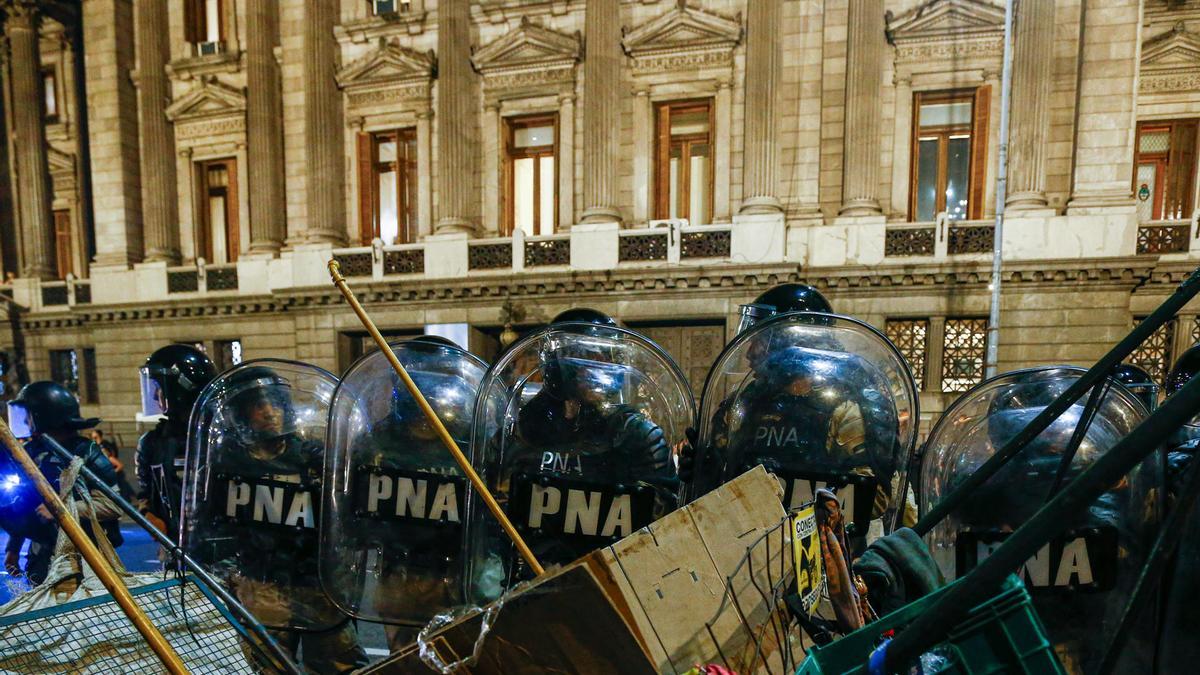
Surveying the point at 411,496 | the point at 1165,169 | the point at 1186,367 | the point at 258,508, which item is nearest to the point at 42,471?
the point at 258,508

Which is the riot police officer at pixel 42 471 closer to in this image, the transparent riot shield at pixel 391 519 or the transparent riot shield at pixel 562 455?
the transparent riot shield at pixel 391 519

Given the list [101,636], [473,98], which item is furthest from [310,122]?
[101,636]

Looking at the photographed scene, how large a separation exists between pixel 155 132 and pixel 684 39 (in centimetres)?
1401

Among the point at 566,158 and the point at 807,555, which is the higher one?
the point at 566,158

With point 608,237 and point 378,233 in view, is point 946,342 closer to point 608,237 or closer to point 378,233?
point 608,237

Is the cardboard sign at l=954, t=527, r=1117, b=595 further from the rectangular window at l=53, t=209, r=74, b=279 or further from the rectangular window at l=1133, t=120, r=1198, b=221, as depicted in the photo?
the rectangular window at l=53, t=209, r=74, b=279

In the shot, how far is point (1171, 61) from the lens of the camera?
10.6 meters

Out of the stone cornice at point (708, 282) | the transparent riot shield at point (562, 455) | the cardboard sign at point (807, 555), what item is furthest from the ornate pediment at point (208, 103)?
the cardboard sign at point (807, 555)

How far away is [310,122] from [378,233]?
9.87ft

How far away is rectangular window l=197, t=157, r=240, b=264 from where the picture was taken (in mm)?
14758

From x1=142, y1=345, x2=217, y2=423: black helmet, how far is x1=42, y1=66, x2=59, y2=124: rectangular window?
61.9 ft

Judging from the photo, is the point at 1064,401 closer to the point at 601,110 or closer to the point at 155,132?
the point at 601,110

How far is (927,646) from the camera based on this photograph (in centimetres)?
113

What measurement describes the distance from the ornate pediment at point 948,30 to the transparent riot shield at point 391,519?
1234 centimetres
